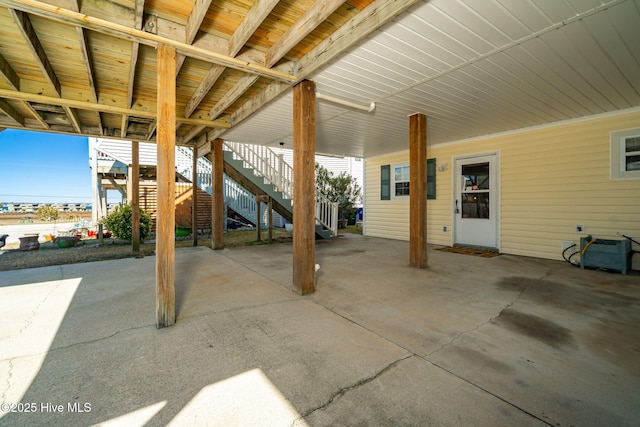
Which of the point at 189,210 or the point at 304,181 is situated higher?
the point at 304,181

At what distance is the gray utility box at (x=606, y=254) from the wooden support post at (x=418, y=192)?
8.68ft

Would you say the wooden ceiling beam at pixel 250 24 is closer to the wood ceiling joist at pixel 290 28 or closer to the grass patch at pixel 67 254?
the wood ceiling joist at pixel 290 28

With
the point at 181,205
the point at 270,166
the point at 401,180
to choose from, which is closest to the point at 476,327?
the point at 401,180

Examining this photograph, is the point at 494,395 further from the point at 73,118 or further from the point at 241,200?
the point at 241,200

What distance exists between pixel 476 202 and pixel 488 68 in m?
3.93

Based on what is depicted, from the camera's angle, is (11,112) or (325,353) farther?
(11,112)

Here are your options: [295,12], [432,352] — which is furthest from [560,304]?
[295,12]

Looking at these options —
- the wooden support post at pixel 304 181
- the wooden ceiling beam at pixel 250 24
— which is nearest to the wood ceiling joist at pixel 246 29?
the wooden ceiling beam at pixel 250 24

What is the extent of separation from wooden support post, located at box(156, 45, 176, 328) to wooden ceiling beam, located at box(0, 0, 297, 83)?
0.33ft

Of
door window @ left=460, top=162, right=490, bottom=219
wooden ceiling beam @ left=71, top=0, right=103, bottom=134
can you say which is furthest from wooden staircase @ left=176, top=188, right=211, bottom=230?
door window @ left=460, top=162, right=490, bottom=219

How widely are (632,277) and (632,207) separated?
1184mm

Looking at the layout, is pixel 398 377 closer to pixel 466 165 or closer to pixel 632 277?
pixel 632 277

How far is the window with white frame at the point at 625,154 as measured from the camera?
4344 mm

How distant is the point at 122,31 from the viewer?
88.0 inches
